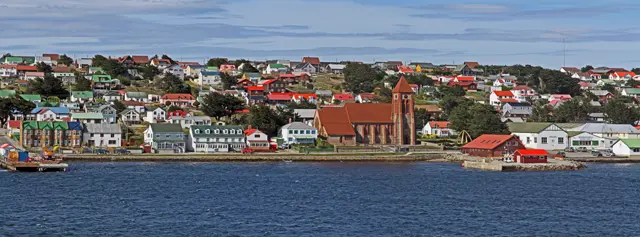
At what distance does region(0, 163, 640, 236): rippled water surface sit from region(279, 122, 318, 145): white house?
1623 cm

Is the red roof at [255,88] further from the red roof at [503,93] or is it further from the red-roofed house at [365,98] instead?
the red roof at [503,93]

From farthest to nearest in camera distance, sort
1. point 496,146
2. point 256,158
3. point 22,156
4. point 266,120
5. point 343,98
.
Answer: point 343,98
point 266,120
point 496,146
point 256,158
point 22,156

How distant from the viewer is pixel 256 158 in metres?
71.9

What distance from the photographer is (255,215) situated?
3922 cm

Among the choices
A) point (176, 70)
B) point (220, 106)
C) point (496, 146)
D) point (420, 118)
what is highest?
point (176, 70)

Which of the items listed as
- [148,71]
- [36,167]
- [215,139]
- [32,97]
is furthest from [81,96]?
[36,167]

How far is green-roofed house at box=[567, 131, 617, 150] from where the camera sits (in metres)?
84.2

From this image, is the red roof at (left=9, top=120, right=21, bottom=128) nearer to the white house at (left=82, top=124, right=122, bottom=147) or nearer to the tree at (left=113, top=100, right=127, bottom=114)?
the white house at (left=82, top=124, right=122, bottom=147)

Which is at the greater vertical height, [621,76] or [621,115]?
[621,76]

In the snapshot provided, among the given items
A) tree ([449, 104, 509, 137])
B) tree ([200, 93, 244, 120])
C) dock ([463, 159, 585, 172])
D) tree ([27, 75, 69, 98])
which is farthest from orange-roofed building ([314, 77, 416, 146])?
tree ([27, 75, 69, 98])

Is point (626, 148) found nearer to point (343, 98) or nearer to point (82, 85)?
point (343, 98)

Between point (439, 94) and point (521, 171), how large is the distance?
61.7m

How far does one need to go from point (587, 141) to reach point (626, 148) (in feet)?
21.5

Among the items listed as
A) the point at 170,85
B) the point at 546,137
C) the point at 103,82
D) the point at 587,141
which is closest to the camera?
the point at 546,137
